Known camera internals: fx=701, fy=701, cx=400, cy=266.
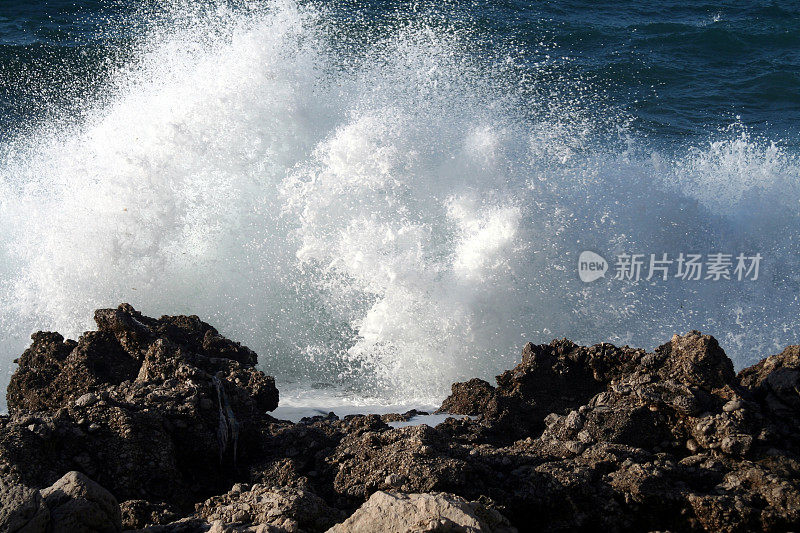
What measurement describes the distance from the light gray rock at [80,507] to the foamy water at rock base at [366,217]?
4080 millimetres

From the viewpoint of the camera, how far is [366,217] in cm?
803

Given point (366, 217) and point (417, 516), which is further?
point (366, 217)

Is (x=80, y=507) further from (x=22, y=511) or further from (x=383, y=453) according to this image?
Result: (x=383, y=453)

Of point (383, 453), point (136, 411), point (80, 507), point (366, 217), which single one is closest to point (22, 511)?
point (80, 507)

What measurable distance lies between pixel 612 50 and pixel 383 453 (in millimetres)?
11698

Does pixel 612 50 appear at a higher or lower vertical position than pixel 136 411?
higher

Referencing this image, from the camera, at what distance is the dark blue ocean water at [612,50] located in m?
12.0

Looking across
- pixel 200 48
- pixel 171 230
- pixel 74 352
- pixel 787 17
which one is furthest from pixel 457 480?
pixel 787 17

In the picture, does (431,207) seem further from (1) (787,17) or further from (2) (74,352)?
(1) (787,17)

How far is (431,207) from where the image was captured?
8.25 m

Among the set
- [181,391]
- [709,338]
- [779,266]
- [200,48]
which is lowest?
[181,391]

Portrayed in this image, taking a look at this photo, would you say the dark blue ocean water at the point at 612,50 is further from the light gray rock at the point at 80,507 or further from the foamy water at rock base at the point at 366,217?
the light gray rock at the point at 80,507

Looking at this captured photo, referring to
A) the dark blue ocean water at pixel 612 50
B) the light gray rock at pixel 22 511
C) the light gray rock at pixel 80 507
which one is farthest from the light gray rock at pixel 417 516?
the dark blue ocean water at pixel 612 50

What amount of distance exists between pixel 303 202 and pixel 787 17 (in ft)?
39.8
